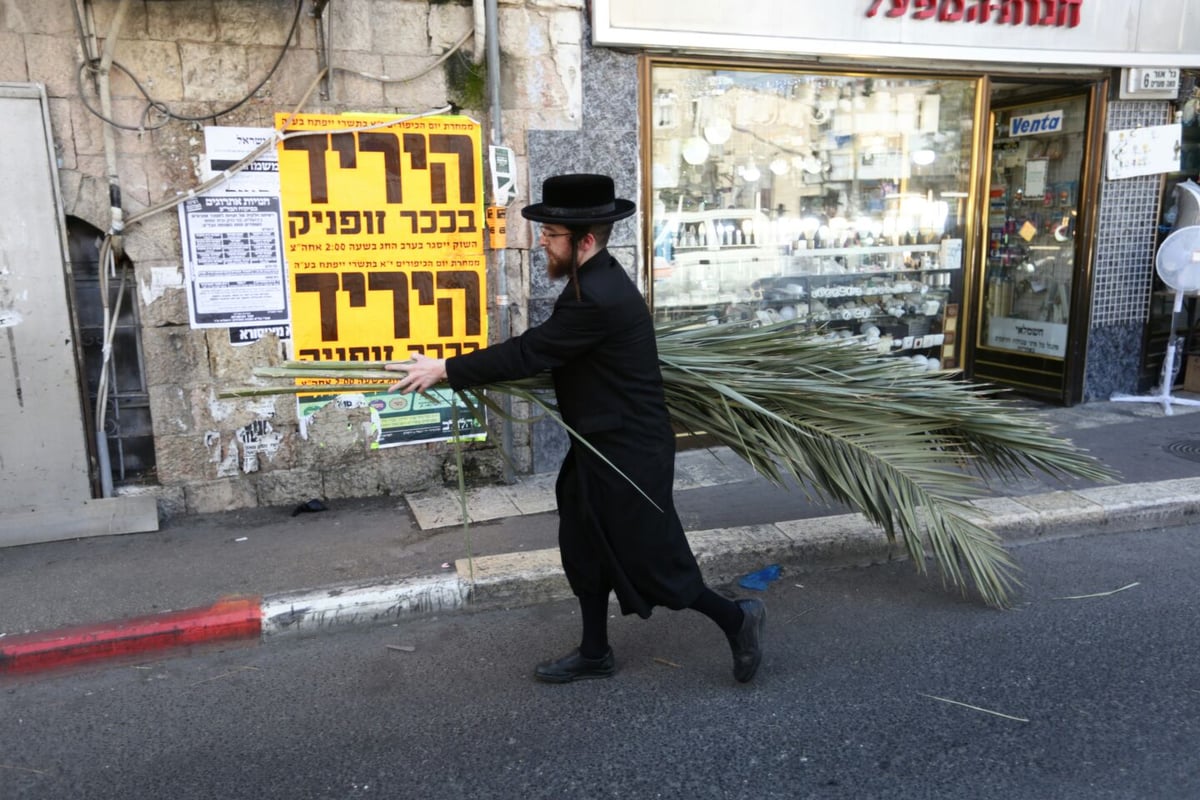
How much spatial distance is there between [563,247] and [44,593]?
3212 mm

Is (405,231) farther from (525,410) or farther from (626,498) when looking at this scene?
(626,498)

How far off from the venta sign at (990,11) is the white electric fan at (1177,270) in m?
1.97

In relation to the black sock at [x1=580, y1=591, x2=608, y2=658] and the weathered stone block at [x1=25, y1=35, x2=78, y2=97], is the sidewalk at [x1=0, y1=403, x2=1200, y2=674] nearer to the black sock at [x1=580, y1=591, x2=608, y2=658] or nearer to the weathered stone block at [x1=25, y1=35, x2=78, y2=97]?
the black sock at [x1=580, y1=591, x2=608, y2=658]

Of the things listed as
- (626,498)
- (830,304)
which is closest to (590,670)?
(626,498)

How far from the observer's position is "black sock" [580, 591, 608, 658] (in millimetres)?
3559

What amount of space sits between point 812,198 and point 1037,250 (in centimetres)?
268

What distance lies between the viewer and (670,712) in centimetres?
340

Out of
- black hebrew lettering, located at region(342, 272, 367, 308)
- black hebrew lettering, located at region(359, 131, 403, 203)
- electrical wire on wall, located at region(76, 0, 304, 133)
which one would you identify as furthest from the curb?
electrical wire on wall, located at region(76, 0, 304, 133)

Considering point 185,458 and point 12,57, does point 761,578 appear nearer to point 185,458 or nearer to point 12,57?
point 185,458

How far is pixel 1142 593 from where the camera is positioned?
438cm

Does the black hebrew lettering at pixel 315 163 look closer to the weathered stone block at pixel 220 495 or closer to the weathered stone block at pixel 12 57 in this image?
the weathered stone block at pixel 12 57

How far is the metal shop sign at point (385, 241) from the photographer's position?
5430 mm

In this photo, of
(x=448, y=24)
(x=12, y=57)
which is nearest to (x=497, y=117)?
(x=448, y=24)

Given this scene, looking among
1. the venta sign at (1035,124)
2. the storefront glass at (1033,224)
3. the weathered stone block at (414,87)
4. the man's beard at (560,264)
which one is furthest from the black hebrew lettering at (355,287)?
the venta sign at (1035,124)
